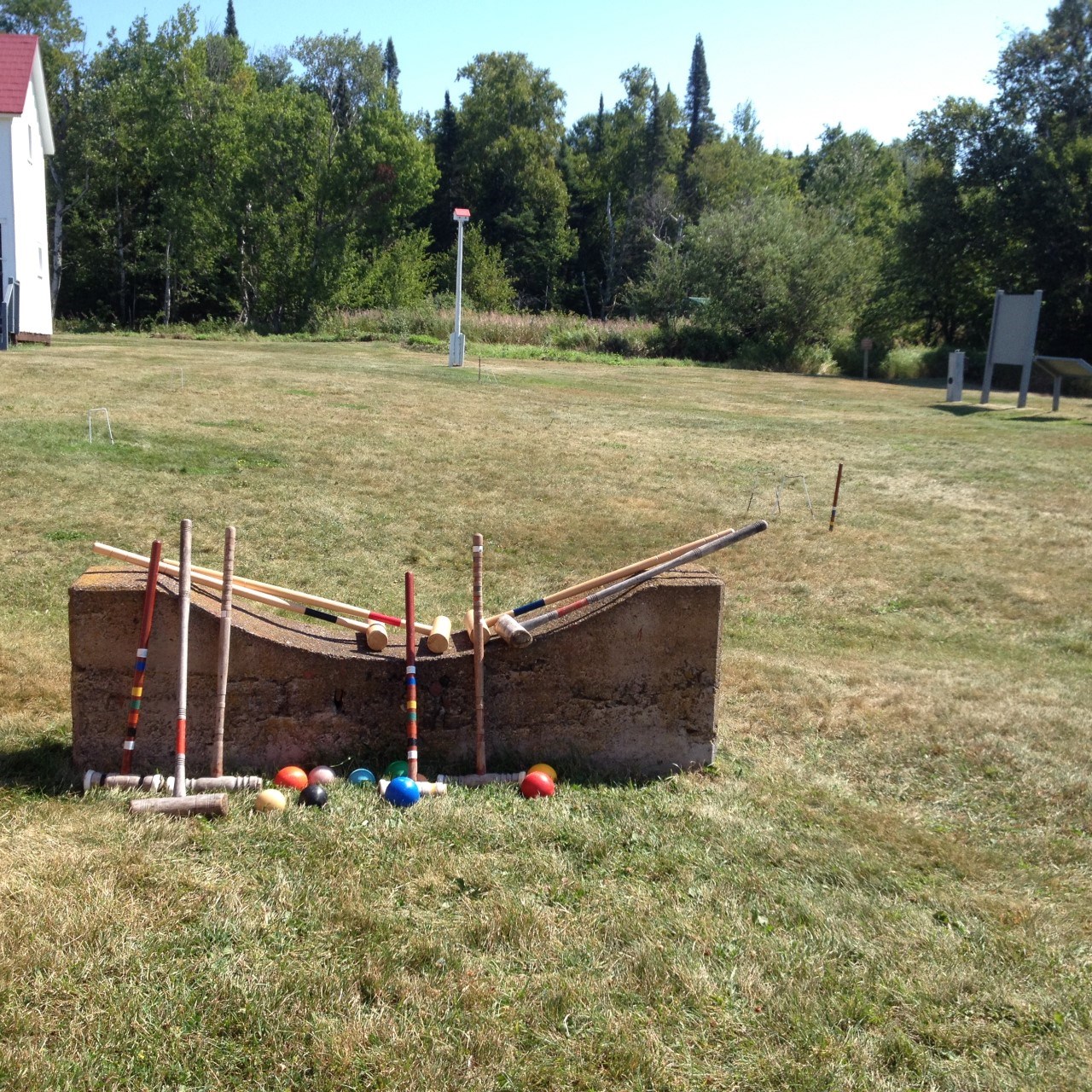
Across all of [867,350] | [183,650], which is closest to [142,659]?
[183,650]

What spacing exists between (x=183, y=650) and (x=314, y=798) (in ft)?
3.12

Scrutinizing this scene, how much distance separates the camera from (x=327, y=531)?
12680mm

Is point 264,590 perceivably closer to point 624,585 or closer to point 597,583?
point 597,583

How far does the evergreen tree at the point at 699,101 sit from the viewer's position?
83.7 m

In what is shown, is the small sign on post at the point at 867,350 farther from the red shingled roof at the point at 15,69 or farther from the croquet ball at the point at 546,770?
the croquet ball at the point at 546,770

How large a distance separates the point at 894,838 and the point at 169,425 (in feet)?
45.7

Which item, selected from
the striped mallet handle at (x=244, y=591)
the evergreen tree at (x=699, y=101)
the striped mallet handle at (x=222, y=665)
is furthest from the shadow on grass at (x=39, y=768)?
the evergreen tree at (x=699, y=101)

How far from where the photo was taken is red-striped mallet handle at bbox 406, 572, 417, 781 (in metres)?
5.68

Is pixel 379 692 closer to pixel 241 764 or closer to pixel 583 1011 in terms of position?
pixel 241 764

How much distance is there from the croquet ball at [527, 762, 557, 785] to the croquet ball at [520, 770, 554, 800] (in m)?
0.08

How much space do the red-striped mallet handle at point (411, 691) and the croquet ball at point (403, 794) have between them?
0.43ft

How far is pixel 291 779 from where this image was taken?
5.61 meters

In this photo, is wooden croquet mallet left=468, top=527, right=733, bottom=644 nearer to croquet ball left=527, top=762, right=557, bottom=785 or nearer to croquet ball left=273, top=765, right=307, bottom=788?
Answer: croquet ball left=527, top=762, right=557, bottom=785

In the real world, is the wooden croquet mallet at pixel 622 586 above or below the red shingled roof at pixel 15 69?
below
